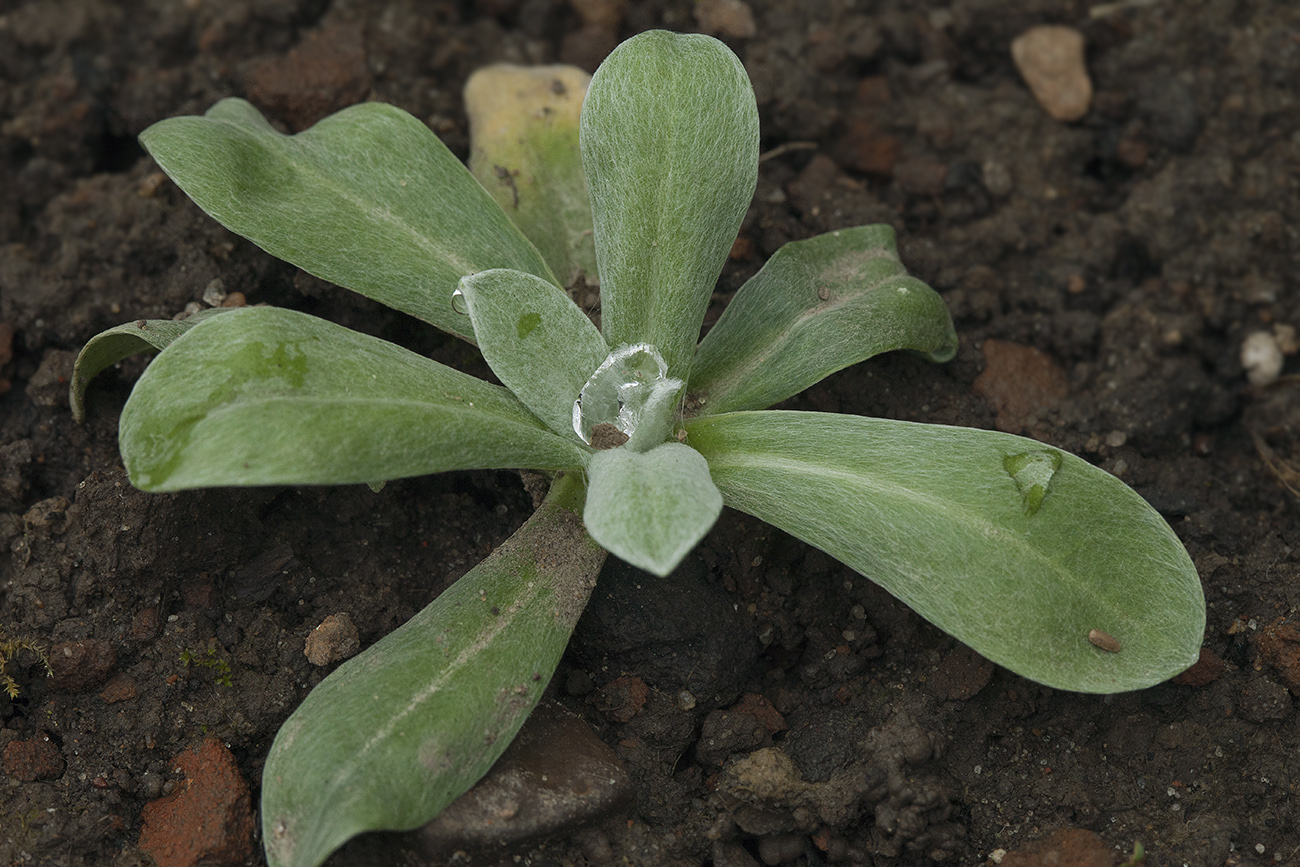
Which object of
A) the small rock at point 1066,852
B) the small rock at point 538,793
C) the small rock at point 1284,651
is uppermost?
the small rock at point 538,793

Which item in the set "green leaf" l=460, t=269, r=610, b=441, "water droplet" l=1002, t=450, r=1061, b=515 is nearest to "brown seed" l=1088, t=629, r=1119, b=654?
"water droplet" l=1002, t=450, r=1061, b=515

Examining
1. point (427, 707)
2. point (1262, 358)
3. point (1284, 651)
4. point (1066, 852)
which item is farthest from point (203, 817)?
point (1262, 358)

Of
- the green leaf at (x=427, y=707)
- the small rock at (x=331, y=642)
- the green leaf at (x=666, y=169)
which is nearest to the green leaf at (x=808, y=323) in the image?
the green leaf at (x=666, y=169)

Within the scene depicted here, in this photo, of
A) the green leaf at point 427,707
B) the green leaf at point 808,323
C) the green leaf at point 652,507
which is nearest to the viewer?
the green leaf at point 652,507

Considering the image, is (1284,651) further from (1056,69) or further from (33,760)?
(33,760)

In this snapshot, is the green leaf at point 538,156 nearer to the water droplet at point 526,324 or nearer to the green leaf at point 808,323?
the green leaf at point 808,323

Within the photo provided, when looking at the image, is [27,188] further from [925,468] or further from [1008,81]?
[1008,81]

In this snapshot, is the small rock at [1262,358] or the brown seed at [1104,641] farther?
the small rock at [1262,358]
